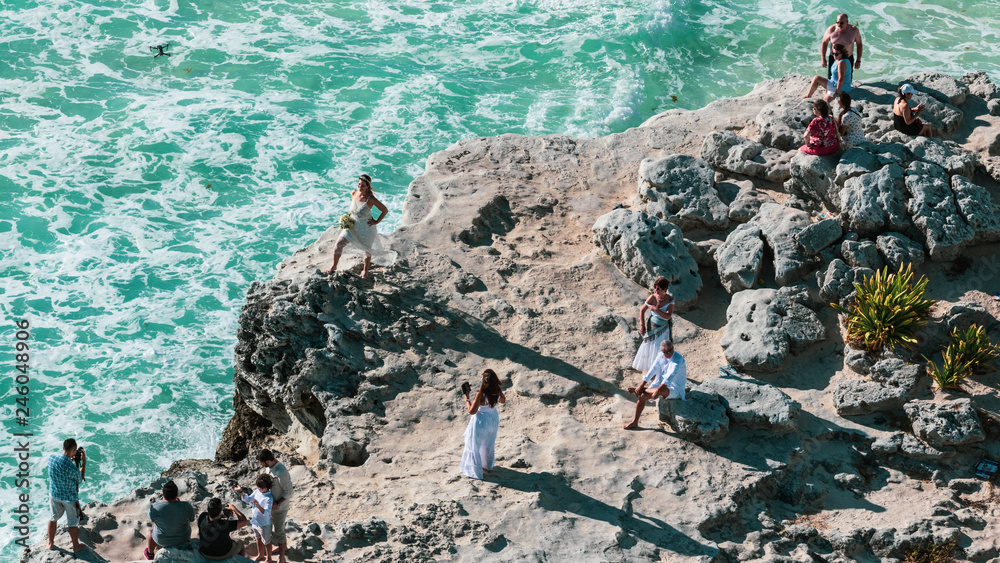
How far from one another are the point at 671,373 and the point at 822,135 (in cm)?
556

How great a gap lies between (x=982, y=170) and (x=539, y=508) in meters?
9.54

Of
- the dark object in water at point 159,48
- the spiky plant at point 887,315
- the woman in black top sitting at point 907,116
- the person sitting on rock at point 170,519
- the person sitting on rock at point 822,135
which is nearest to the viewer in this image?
the person sitting on rock at point 170,519

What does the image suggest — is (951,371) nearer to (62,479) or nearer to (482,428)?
(482,428)

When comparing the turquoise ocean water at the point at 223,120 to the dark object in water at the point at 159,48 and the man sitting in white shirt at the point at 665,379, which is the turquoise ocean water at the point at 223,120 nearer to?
the dark object in water at the point at 159,48

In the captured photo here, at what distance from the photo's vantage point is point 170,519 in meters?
9.02

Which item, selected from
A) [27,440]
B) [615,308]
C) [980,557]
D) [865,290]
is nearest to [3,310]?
[27,440]

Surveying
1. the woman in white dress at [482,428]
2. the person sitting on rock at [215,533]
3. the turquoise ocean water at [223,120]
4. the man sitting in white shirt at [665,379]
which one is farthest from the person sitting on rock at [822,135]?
the person sitting on rock at [215,533]

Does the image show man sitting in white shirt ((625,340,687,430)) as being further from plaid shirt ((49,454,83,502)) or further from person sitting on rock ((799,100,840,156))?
plaid shirt ((49,454,83,502))

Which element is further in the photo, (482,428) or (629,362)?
(629,362)

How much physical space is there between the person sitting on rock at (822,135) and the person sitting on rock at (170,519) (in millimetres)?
10937

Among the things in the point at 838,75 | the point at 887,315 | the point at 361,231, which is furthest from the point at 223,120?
the point at 887,315

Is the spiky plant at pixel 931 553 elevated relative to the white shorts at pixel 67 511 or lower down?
elevated

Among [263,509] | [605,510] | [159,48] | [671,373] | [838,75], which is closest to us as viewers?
[263,509]

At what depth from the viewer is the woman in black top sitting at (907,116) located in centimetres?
1473
